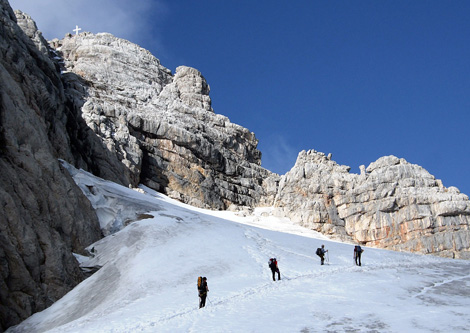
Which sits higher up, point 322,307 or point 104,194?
point 104,194

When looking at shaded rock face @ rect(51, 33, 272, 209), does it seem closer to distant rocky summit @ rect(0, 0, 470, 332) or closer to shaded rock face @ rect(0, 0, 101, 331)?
distant rocky summit @ rect(0, 0, 470, 332)

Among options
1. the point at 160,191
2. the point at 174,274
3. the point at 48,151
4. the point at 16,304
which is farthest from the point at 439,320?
the point at 160,191

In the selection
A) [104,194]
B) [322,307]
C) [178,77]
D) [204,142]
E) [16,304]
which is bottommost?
[16,304]

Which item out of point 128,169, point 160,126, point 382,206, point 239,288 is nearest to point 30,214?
point 239,288

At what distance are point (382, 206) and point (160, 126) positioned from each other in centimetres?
4876

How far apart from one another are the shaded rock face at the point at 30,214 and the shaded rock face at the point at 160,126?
29496 mm

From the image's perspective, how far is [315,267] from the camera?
31.5 m

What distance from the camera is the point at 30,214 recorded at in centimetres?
3212

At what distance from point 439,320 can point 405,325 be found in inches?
55.1

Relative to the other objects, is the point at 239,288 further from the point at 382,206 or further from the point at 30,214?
the point at 382,206

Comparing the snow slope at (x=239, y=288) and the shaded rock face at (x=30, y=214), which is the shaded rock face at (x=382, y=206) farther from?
the shaded rock face at (x=30, y=214)

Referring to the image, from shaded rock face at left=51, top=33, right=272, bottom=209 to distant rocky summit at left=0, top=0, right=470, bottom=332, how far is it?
1.04ft

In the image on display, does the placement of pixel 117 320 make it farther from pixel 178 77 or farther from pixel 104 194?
pixel 178 77

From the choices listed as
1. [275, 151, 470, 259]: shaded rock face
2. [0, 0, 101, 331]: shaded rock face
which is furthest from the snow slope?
[275, 151, 470, 259]: shaded rock face
